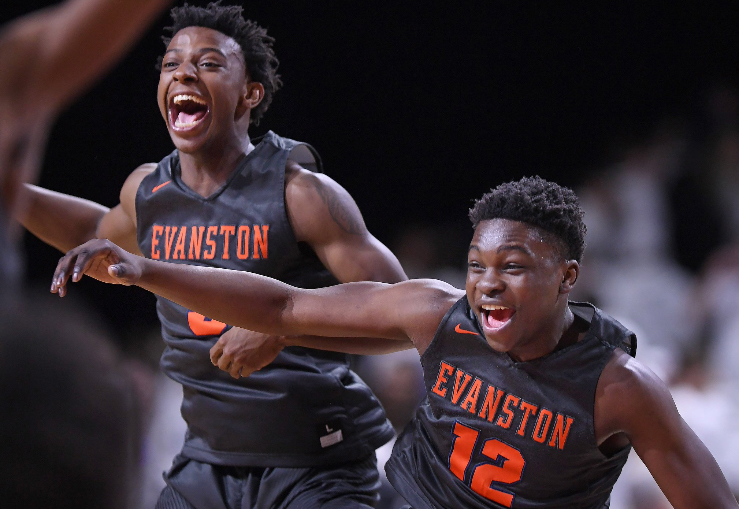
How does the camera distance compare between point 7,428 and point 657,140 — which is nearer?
point 7,428

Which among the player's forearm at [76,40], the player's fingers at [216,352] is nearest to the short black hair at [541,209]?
the player's fingers at [216,352]

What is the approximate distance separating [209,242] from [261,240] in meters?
0.19

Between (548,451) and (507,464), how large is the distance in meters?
0.12

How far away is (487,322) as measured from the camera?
2408 millimetres

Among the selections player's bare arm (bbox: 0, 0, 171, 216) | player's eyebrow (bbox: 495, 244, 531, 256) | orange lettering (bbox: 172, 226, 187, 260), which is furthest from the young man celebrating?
player's bare arm (bbox: 0, 0, 171, 216)

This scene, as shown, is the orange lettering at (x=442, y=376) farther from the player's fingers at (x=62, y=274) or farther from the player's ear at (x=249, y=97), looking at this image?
the player's ear at (x=249, y=97)

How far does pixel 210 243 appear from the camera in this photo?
2930 mm

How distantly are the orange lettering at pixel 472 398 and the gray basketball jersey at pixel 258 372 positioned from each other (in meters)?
0.54

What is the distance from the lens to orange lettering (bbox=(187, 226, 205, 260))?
9.62 feet

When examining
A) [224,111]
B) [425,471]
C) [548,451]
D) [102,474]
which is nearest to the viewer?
[102,474]

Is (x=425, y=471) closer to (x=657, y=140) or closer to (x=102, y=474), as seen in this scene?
(x=102, y=474)

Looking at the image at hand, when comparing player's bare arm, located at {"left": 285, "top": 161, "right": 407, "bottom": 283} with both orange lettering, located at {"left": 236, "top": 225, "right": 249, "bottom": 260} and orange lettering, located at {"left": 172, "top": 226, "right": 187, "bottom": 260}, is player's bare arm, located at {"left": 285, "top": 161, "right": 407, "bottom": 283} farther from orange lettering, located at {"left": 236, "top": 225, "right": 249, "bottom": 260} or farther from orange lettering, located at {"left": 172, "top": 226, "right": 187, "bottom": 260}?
orange lettering, located at {"left": 172, "top": 226, "right": 187, "bottom": 260}

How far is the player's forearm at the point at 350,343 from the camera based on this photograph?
2695 millimetres

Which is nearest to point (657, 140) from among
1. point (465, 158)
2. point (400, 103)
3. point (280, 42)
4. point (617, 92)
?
point (617, 92)
